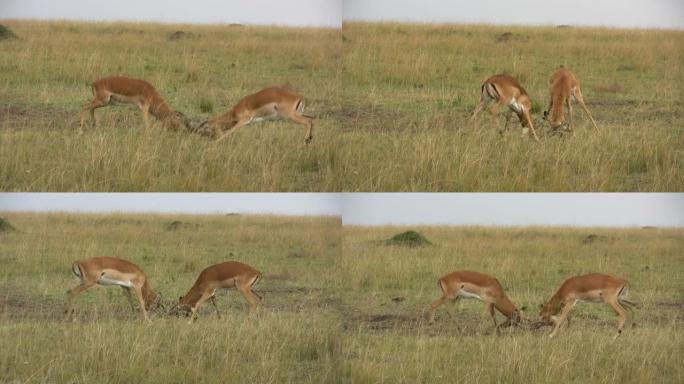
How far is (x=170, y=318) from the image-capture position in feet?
37.9

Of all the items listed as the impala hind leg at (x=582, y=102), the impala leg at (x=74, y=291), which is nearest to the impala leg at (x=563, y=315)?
the impala hind leg at (x=582, y=102)

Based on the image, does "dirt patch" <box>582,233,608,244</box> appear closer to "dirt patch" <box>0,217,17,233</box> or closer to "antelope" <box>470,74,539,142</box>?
"antelope" <box>470,74,539,142</box>

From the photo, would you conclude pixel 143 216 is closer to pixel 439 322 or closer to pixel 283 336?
pixel 283 336

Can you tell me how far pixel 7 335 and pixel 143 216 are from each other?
126 cm

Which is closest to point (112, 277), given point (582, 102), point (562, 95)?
point (562, 95)


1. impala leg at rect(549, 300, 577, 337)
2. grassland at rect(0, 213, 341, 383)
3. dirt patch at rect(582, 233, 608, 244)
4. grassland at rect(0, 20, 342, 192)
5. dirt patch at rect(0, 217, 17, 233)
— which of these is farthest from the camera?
dirt patch at rect(582, 233, 608, 244)

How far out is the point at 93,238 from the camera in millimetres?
11898

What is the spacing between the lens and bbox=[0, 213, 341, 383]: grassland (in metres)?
11.0

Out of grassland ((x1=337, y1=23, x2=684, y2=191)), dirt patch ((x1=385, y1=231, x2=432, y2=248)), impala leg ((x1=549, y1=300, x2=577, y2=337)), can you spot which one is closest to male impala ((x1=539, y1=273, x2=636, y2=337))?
impala leg ((x1=549, y1=300, x2=577, y2=337))

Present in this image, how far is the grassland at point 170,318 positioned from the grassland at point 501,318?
27 centimetres

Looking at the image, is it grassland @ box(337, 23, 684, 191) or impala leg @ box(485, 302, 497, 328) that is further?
impala leg @ box(485, 302, 497, 328)

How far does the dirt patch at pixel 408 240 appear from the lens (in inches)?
465

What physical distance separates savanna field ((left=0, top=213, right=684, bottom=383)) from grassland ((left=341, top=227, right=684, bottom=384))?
1cm

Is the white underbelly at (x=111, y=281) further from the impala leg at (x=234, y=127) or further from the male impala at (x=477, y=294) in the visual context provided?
the male impala at (x=477, y=294)
